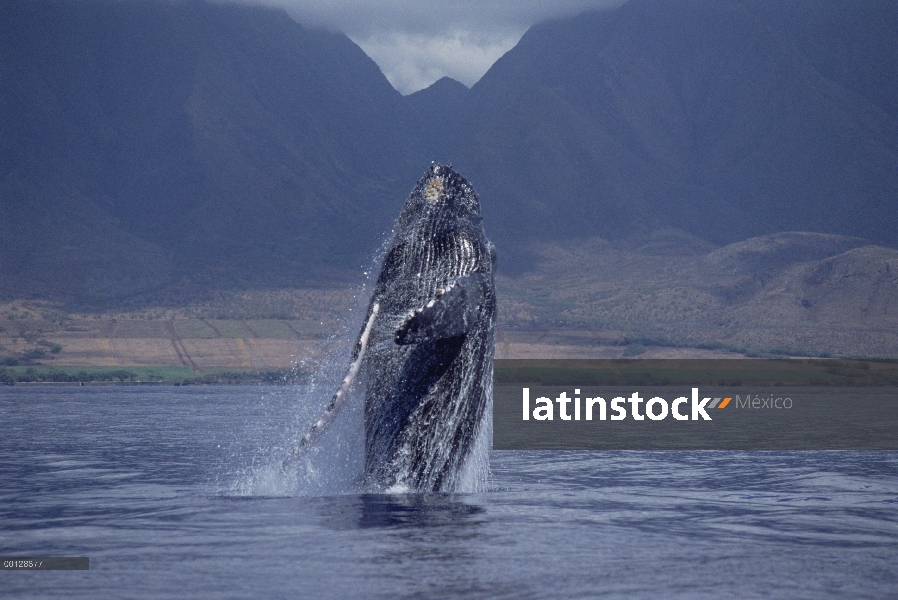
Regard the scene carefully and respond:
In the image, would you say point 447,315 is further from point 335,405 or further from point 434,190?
point 434,190

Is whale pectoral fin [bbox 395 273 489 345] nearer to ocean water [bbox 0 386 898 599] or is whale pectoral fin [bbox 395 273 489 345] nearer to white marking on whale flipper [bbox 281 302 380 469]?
white marking on whale flipper [bbox 281 302 380 469]

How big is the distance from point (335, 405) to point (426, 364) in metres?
1.25

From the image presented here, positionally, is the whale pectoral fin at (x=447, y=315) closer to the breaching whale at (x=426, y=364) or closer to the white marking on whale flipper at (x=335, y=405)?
the breaching whale at (x=426, y=364)

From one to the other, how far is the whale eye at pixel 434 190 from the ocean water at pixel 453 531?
2895mm

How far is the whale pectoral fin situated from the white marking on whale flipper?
1.26 meters

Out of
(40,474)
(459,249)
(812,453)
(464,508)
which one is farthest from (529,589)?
(812,453)

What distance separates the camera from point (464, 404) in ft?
41.8

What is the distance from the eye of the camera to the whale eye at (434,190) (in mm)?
13258

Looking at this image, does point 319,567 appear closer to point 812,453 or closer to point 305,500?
point 305,500

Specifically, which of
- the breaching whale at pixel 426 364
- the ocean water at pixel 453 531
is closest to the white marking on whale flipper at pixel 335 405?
the breaching whale at pixel 426 364

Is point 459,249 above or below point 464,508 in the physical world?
above

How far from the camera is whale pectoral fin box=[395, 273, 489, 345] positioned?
10.6 meters

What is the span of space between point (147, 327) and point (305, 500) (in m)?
151

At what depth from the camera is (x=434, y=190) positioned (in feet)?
43.6
